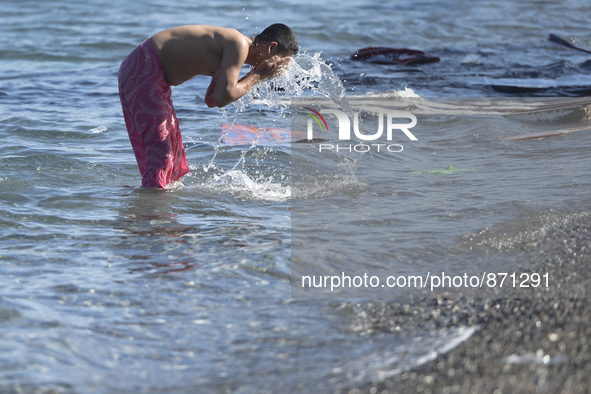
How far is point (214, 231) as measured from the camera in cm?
387

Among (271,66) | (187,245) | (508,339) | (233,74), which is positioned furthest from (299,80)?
(508,339)

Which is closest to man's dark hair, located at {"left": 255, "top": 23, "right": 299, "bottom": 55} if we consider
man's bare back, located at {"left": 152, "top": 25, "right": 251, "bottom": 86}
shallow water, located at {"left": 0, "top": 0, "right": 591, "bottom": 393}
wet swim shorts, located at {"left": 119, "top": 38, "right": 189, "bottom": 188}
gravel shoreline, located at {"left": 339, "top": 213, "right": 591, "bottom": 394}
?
man's bare back, located at {"left": 152, "top": 25, "right": 251, "bottom": 86}

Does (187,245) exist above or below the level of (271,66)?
below

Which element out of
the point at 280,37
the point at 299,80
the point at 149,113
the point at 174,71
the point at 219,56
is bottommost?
the point at 149,113

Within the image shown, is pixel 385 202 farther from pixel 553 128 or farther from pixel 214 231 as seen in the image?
pixel 553 128

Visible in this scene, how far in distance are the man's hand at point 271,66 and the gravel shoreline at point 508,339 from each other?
206cm

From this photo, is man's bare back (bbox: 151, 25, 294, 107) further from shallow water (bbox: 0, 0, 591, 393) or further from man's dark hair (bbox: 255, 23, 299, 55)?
shallow water (bbox: 0, 0, 591, 393)

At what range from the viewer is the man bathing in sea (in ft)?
13.6

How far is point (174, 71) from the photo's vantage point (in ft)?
14.4

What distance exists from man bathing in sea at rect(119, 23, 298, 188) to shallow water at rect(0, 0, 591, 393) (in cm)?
35

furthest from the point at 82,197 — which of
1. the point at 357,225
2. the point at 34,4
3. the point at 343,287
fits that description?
the point at 34,4

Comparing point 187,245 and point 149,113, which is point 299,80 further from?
point 187,245

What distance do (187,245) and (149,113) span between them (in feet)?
4.13

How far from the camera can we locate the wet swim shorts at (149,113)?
4.35 metres
